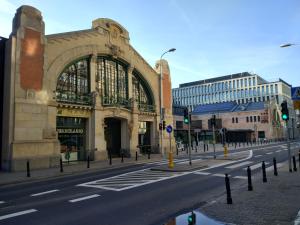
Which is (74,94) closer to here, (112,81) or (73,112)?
(73,112)

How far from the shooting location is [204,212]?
7.62 metres

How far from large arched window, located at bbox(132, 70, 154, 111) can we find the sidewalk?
2507cm

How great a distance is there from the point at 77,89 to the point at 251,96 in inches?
4332

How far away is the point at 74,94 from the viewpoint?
26734mm

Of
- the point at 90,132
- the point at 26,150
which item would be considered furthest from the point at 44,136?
the point at 90,132

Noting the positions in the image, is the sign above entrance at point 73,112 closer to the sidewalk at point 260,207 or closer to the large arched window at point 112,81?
the large arched window at point 112,81

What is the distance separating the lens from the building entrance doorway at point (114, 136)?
3219 centimetres

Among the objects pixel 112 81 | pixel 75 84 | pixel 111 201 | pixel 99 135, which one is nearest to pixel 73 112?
pixel 75 84

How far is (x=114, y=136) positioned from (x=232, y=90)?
107 m

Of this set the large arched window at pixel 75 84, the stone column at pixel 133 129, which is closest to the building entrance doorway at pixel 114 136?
the stone column at pixel 133 129

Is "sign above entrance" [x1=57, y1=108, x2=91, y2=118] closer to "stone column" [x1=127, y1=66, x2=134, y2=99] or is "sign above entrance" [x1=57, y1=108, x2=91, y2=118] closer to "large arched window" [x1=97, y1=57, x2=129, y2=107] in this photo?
"large arched window" [x1=97, y1=57, x2=129, y2=107]

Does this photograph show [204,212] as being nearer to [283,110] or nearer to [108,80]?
[283,110]

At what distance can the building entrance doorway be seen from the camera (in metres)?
32.2

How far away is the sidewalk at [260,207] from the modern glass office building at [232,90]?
113 metres
